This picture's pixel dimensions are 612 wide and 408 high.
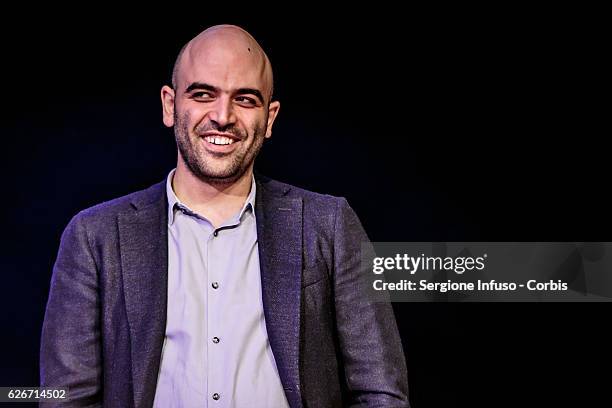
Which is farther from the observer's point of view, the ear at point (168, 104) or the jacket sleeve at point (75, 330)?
the ear at point (168, 104)

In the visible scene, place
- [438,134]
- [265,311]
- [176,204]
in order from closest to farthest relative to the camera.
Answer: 1. [265,311]
2. [176,204]
3. [438,134]

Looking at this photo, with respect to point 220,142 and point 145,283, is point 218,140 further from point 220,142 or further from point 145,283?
point 145,283

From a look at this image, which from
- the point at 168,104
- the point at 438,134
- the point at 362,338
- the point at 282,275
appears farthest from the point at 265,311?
the point at 438,134

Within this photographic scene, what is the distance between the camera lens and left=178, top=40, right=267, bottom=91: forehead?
182 centimetres

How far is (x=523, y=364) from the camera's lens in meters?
2.35

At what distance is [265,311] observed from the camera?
175 cm

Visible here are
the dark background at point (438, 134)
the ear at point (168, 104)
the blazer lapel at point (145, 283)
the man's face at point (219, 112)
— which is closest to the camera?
the blazer lapel at point (145, 283)

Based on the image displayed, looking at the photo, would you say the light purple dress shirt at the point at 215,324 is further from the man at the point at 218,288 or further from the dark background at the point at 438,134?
the dark background at the point at 438,134

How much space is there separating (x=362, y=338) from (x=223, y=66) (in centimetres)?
78

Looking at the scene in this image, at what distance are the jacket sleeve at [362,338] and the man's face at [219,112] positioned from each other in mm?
312

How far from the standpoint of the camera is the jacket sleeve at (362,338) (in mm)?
1782

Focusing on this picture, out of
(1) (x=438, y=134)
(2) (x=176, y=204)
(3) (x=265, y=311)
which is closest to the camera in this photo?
(3) (x=265, y=311)

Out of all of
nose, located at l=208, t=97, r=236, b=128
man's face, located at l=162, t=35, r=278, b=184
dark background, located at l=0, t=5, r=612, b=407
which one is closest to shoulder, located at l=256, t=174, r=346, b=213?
man's face, located at l=162, t=35, r=278, b=184

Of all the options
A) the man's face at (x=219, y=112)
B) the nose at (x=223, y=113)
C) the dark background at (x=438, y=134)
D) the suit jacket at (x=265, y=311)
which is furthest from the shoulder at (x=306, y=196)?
the dark background at (x=438, y=134)
